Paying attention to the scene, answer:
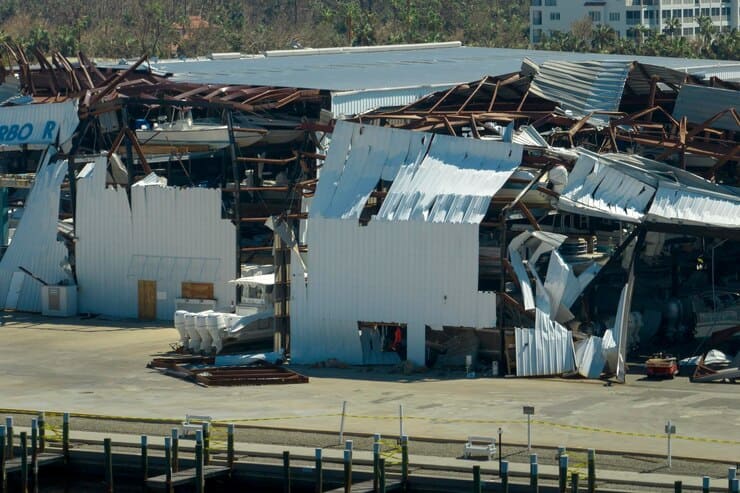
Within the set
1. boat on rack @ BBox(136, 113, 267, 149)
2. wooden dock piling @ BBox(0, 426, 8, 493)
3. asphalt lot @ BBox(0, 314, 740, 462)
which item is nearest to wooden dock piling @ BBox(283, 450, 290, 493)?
asphalt lot @ BBox(0, 314, 740, 462)

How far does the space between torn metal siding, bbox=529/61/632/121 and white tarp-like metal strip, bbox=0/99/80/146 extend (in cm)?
1681

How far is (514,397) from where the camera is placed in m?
46.8

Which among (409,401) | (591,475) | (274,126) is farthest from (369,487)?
(274,126)

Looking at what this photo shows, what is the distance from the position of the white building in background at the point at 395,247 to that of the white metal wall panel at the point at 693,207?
4328 mm

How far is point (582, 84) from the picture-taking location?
6619 cm

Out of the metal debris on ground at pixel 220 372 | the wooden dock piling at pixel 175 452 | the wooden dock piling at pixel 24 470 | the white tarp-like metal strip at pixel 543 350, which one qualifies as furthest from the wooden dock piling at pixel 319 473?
the white tarp-like metal strip at pixel 543 350

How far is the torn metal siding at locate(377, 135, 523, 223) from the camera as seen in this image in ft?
170

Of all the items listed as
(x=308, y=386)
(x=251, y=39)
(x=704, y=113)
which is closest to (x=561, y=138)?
(x=704, y=113)

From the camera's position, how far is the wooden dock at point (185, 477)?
37.9 meters

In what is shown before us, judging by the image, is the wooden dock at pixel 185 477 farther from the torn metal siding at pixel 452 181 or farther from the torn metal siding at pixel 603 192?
the torn metal siding at pixel 603 192

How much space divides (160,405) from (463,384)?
8454 millimetres

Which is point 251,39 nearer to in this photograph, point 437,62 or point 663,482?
point 437,62

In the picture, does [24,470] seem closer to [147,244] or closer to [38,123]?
[147,244]

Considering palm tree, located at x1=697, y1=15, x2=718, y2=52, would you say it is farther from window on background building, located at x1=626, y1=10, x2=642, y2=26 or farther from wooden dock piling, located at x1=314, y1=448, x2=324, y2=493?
wooden dock piling, located at x1=314, y1=448, x2=324, y2=493
